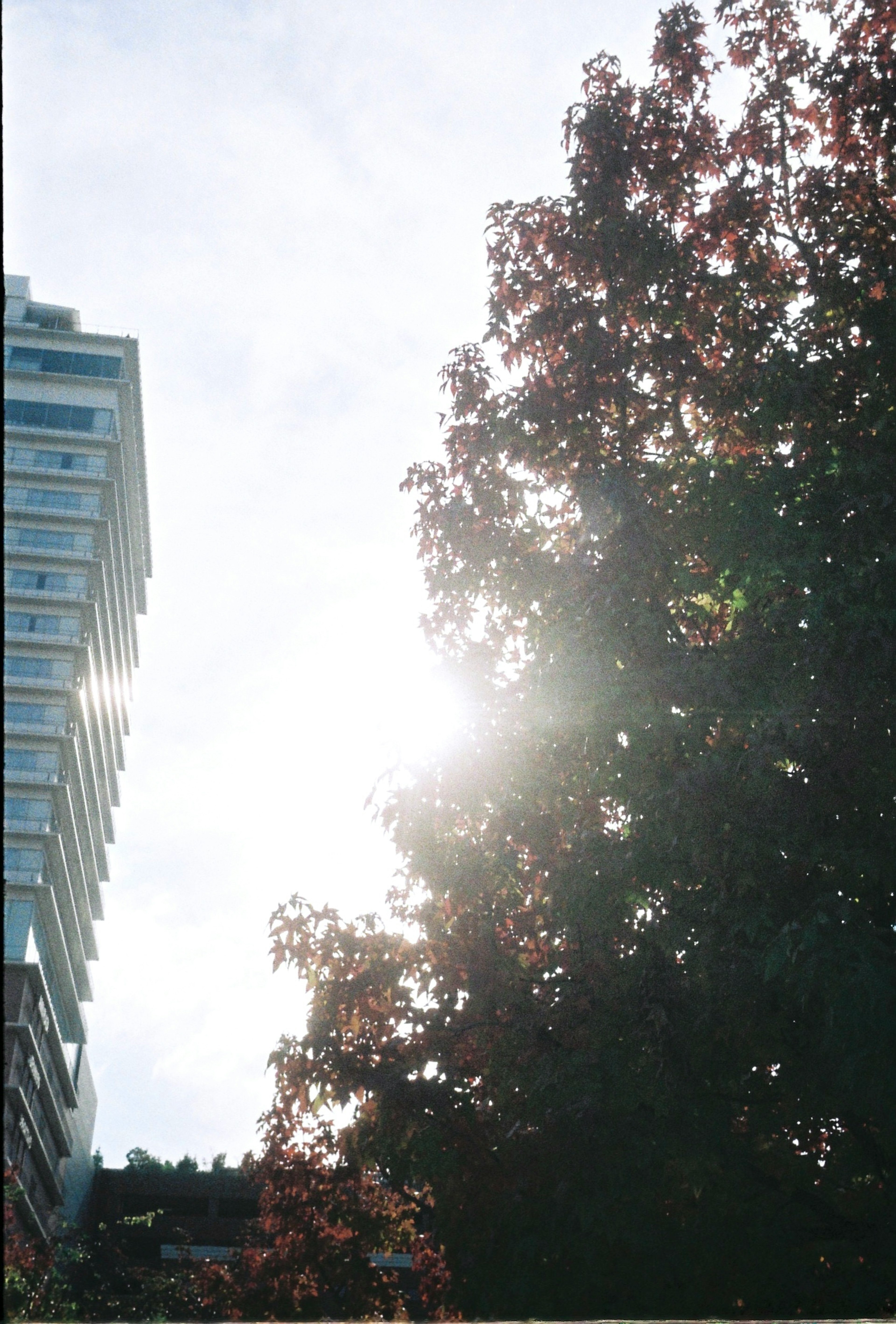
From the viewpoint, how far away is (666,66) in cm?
1191

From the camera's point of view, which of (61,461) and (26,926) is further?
(61,461)

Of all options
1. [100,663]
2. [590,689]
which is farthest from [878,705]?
[100,663]

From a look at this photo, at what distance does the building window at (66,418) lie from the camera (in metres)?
84.5

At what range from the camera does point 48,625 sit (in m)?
78.8

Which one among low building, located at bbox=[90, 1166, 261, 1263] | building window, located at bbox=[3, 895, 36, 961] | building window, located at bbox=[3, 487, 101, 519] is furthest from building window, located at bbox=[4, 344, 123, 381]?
low building, located at bbox=[90, 1166, 261, 1263]

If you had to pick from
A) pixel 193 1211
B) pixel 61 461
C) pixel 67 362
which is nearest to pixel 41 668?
pixel 61 461

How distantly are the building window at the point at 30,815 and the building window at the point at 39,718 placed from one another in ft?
16.5

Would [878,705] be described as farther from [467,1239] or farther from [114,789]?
[114,789]

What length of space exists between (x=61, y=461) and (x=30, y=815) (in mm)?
30025

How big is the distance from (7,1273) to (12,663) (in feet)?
230

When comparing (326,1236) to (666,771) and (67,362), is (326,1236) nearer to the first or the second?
(666,771)

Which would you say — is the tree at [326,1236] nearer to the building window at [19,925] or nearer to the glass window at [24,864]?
the building window at [19,925]

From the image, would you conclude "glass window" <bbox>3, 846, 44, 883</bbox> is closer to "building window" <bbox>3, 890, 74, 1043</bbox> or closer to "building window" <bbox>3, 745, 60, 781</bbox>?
"building window" <bbox>3, 890, 74, 1043</bbox>

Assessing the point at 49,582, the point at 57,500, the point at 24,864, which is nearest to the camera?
the point at 24,864
